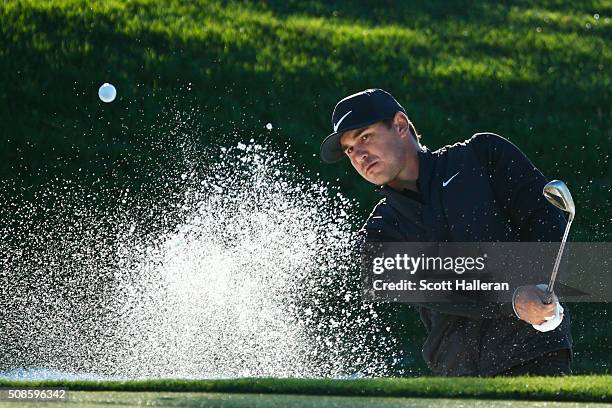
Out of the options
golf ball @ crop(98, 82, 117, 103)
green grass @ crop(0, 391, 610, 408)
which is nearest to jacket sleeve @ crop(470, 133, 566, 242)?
green grass @ crop(0, 391, 610, 408)

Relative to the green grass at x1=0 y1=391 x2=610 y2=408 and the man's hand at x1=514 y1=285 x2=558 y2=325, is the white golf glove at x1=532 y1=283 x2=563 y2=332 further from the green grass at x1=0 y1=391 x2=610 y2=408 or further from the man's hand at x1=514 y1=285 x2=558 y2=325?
the green grass at x1=0 y1=391 x2=610 y2=408

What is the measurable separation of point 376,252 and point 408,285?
263 millimetres

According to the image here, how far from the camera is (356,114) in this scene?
4406mm

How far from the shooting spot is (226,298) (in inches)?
342

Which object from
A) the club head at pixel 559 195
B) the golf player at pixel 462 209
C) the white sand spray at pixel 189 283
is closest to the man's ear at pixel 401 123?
the golf player at pixel 462 209

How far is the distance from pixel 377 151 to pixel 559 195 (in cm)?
82

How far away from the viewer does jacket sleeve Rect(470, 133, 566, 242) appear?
4.15 meters

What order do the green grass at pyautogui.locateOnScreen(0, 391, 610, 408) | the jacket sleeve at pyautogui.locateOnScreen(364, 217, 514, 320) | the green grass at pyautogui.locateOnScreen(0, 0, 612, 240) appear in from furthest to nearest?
1. the green grass at pyautogui.locateOnScreen(0, 0, 612, 240)
2. the jacket sleeve at pyautogui.locateOnScreen(364, 217, 514, 320)
3. the green grass at pyautogui.locateOnScreen(0, 391, 610, 408)

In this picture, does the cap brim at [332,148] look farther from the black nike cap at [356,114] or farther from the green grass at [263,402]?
the green grass at [263,402]

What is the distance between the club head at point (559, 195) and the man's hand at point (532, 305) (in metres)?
Answer: 0.31

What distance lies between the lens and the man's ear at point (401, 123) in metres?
4.50

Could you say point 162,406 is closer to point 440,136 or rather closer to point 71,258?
point 71,258

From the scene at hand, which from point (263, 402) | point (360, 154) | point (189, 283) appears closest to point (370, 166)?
point (360, 154)

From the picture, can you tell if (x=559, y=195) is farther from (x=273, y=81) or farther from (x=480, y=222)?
(x=273, y=81)
